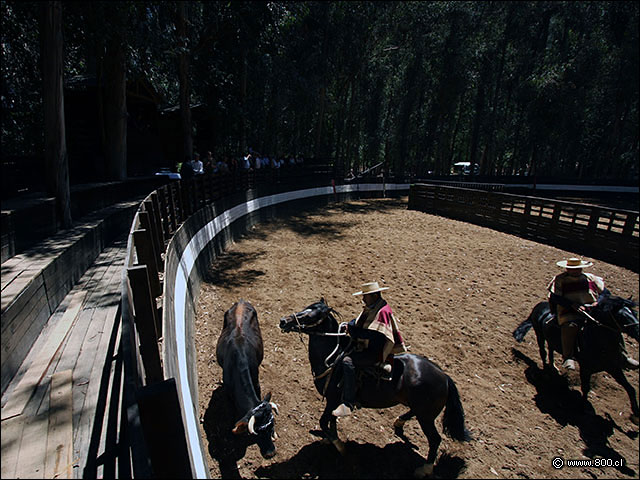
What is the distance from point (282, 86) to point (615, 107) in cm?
3454

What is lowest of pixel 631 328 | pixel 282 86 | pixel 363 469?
pixel 363 469

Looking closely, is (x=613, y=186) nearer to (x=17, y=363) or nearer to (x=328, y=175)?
(x=328, y=175)

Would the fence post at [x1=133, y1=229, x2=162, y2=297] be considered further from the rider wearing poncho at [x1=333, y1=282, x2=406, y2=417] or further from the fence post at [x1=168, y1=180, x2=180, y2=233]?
the fence post at [x1=168, y1=180, x2=180, y2=233]

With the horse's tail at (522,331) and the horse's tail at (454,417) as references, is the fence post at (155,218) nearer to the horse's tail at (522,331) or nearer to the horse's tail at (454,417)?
the horse's tail at (454,417)

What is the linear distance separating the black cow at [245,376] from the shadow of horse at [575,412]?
457 centimetres

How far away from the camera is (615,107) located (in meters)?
36.2

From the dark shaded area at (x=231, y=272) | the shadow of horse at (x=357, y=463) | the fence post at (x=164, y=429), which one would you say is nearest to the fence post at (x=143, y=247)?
the fence post at (x=164, y=429)

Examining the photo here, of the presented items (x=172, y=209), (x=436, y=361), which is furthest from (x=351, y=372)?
(x=172, y=209)

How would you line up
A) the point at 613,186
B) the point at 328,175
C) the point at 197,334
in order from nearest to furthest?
the point at 197,334 → the point at 328,175 → the point at 613,186

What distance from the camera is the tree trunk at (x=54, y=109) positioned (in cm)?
789

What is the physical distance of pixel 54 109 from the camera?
323 inches

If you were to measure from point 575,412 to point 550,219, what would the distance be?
430 inches

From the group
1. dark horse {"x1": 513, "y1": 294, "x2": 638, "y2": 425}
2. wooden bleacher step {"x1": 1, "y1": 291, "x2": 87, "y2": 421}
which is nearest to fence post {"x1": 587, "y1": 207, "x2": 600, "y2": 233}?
dark horse {"x1": 513, "y1": 294, "x2": 638, "y2": 425}

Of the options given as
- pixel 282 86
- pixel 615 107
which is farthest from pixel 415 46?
pixel 615 107
